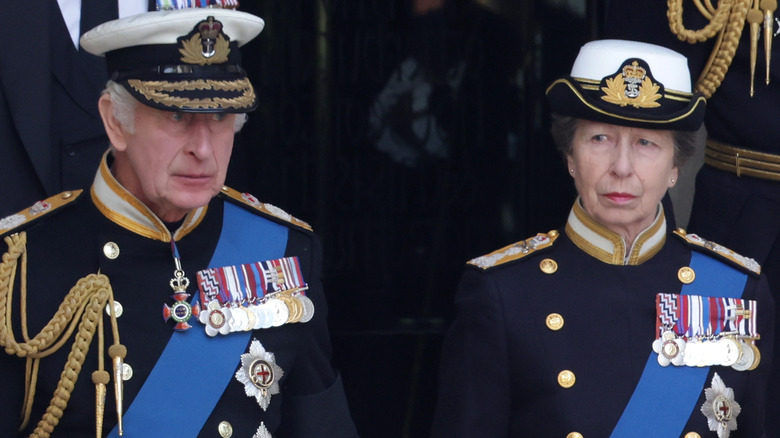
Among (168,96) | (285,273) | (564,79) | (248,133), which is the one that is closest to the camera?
(168,96)

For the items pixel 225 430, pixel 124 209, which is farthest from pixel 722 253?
A: pixel 124 209

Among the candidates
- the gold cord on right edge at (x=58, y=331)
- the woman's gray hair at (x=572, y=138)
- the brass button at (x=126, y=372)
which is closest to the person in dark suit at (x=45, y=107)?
the gold cord on right edge at (x=58, y=331)

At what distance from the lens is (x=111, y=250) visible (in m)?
3.50

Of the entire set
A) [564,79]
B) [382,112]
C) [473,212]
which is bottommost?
[473,212]

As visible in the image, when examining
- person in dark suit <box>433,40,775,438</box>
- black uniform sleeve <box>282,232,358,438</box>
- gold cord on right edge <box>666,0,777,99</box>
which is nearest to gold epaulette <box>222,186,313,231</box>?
black uniform sleeve <box>282,232,358,438</box>

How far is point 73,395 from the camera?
343 cm

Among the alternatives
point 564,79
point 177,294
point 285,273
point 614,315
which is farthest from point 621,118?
point 177,294

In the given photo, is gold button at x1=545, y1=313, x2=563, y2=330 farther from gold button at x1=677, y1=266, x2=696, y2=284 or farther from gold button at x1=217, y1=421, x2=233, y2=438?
gold button at x1=217, y1=421, x2=233, y2=438

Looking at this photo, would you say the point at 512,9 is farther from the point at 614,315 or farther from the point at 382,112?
the point at 614,315

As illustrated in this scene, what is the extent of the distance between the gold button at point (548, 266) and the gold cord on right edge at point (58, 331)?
3.34 ft

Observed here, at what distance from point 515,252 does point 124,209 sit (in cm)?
94

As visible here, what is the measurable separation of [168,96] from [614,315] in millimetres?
1172

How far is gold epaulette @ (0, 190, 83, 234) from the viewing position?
11.5ft

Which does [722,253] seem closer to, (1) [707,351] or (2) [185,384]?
(1) [707,351]
